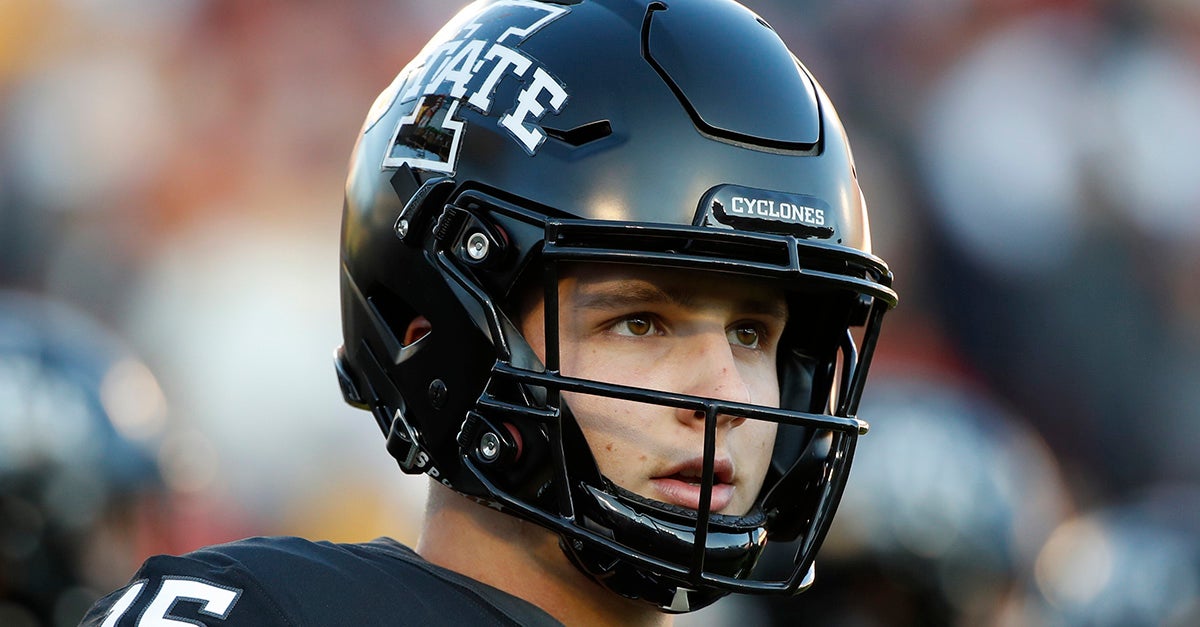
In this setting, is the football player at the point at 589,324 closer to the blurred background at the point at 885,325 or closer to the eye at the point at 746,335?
the eye at the point at 746,335

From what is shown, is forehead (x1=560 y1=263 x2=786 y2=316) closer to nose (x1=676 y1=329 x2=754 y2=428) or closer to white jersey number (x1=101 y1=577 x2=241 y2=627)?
nose (x1=676 y1=329 x2=754 y2=428)

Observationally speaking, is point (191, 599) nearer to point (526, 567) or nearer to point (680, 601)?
point (526, 567)

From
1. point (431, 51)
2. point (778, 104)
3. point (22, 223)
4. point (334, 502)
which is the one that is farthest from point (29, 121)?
point (778, 104)

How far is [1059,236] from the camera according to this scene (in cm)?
573

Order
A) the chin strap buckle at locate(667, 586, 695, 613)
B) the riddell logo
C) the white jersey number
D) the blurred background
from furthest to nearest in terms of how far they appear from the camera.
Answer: the blurred background
the riddell logo
the chin strap buckle at locate(667, 586, 695, 613)
the white jersey number

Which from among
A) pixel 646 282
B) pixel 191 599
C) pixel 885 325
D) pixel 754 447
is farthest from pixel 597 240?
pixel 885 325

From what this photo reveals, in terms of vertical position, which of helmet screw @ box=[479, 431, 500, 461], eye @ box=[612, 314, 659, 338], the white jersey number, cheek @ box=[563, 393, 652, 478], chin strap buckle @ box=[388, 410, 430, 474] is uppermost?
eye @ box=[612, 314, 659, 338]

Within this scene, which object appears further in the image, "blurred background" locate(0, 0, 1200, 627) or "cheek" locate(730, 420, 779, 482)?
"blurred background" locate(0, 0, 1200, 627)

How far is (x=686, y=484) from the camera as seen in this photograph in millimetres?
1531

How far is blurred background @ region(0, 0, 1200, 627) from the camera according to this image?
12.9 feet

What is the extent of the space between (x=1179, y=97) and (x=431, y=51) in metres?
4.94

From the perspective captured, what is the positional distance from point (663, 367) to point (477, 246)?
248 millimetres

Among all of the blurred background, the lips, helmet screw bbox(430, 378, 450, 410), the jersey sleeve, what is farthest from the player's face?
the blurred background

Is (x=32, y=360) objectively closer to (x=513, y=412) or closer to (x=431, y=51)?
(x=431, y=51)
